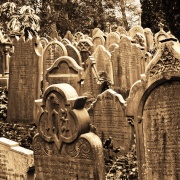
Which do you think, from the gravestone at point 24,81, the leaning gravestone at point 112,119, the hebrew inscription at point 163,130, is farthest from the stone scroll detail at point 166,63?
the gravestone at point 24,81

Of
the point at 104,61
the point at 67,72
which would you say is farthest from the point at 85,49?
the point at 67,72

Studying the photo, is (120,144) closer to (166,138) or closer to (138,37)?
(166,138)

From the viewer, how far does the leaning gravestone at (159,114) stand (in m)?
5.04

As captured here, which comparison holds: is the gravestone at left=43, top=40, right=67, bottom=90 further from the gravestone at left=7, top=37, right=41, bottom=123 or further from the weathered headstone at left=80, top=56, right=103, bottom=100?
the weathered headstone at left=80, top=56, right=103, bottom=100

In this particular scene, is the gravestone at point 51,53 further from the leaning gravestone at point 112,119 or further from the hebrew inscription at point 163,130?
the hebrew inscription at point 163,130

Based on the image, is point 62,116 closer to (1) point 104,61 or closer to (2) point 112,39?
(1) point 104,61

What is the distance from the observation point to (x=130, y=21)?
34.6m

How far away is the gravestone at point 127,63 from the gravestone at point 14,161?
6.58 meters

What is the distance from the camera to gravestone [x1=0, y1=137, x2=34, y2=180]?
15.5 ft

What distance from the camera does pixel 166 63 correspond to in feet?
16.6

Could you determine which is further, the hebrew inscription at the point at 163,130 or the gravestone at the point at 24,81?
the gravestone at the point at 24,81

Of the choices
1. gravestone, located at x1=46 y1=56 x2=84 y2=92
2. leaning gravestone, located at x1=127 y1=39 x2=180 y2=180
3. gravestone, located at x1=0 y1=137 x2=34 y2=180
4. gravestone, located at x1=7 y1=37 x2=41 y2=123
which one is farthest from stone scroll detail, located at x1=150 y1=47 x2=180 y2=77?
gravestone, located at x1=7 y1=37 x2=41 y2=123

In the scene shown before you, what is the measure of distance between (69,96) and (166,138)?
125 centimetres

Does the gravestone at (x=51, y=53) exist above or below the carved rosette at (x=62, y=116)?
above
